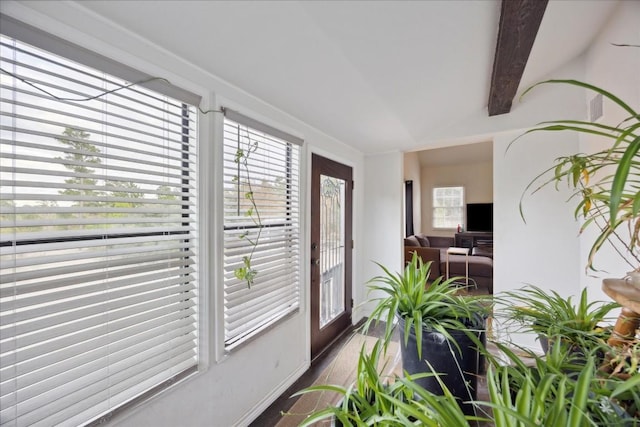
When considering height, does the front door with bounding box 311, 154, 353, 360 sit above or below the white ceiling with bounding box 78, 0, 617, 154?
below

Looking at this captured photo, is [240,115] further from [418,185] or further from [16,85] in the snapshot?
[418,185]

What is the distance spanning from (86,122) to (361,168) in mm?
2845

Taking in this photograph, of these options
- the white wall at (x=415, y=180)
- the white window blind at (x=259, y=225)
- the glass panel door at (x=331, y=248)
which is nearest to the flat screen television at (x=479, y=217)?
the white wall at (x=415, y=180)

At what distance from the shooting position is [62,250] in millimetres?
1038

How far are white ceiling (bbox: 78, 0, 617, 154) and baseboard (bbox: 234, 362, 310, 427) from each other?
2139mm

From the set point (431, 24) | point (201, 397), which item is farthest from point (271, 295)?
point (431, 24)

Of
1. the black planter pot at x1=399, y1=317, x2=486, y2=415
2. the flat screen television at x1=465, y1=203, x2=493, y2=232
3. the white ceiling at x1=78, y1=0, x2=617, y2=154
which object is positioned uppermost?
the white ceiling at x1=78, y1=0, x2=617, y2=154

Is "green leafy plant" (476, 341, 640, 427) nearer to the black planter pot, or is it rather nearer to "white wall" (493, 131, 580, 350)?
the black planter pot

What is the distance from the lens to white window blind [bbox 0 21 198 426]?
925mm

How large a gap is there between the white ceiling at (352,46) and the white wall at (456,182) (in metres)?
5.27

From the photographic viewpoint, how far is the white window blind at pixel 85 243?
0.92 metres

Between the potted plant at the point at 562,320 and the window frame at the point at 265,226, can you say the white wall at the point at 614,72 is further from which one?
the window frame at the point at 265,226

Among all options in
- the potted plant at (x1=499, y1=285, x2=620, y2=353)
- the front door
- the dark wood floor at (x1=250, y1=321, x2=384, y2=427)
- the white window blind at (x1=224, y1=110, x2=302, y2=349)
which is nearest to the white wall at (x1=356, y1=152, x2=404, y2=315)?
the front door

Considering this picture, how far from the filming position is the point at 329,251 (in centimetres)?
284
